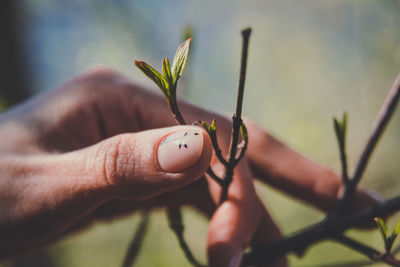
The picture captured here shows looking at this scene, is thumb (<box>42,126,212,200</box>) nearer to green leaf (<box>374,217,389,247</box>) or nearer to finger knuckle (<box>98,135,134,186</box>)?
finger knuckle (<box>98,135,134,186</box>)

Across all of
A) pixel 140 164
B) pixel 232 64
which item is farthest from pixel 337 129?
pixel 232 64

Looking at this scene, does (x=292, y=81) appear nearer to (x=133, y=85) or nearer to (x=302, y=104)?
(x=302, y=104)

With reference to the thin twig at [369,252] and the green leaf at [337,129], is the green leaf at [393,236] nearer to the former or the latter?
the thin twig at [369,252]

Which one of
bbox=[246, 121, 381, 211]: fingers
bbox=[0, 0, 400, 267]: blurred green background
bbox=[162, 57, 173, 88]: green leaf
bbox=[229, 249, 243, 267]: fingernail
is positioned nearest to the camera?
bbox=[162, 57, 173, 88]: green leaf

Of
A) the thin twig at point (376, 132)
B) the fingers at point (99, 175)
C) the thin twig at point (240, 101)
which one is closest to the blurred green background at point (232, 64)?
the fingers at point (99, 175)

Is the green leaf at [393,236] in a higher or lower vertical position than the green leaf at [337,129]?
lower

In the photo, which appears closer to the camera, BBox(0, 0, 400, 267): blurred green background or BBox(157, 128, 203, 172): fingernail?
BBox(157, 128, 203, 172): fingernail

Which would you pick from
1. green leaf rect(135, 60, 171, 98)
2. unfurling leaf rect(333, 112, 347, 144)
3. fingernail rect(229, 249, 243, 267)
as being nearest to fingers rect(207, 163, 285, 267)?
fingernail rect(229, 249, 243, 267)
